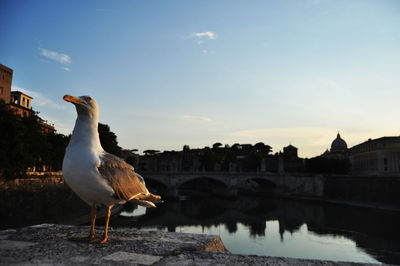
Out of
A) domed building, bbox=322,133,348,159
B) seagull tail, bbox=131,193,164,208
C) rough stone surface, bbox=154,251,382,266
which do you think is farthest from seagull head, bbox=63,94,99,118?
domed building, bbox=322,133,348,159

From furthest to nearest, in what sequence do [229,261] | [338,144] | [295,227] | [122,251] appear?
[338,144] → [295,227] → [122,251] → [229,261]

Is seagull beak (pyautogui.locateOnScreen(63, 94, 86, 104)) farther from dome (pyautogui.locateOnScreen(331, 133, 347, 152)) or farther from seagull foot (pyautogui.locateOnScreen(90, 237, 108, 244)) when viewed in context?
dome (pyautogui.locateOnScreen(331, 133, 347, 152))

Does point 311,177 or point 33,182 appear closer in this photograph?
point 33,182

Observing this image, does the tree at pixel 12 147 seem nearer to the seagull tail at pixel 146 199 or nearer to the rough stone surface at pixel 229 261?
the seagull tail at pixel 146 199

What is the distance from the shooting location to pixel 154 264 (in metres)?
2.69

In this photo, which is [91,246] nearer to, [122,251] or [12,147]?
[122,251]

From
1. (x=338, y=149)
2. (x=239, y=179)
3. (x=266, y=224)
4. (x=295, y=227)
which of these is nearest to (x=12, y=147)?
(x=266, y=224)

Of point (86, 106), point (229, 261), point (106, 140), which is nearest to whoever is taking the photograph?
point (229, 261)

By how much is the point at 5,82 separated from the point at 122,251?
44.8 meters

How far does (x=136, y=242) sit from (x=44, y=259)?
3.42ft

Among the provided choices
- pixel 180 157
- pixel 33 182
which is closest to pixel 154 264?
pixel 33 182

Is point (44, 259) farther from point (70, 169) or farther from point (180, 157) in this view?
point (180, 157)

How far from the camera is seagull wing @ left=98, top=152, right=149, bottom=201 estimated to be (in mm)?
3643

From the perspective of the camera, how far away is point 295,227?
94.4ft
